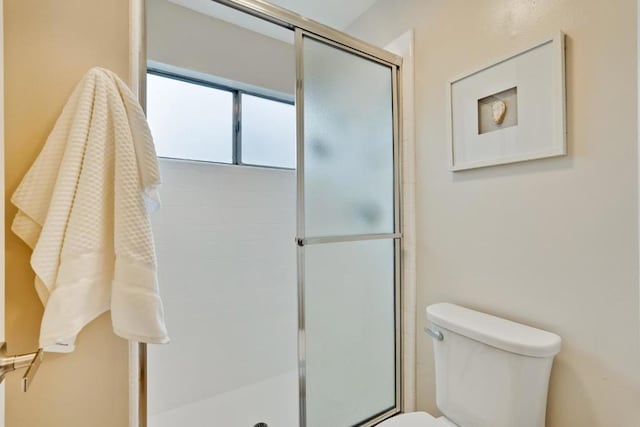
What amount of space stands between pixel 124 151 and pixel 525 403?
1446mm

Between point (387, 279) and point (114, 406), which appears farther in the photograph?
point (387, 279)

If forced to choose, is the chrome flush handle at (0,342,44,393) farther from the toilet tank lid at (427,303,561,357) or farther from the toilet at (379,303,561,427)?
the toilet tank lid at (427,303,561,357)

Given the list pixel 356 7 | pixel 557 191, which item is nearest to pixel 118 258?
pixel 557 191

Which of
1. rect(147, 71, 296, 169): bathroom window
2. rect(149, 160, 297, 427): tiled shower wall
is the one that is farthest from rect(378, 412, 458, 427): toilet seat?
rect(147, 71, 296, 169): bathroom window

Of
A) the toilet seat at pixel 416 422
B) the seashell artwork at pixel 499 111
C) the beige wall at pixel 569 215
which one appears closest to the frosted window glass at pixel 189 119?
the beige wall at pixel 569 215

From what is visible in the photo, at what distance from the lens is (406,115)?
159 centimetres

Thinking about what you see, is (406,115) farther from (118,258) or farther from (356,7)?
(118,258)

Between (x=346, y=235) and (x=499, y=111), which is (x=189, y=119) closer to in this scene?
(x=346, y=235)

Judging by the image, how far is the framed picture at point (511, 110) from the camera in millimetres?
1019

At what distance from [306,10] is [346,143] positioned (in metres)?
0.96

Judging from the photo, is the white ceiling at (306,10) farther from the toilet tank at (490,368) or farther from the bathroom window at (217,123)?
the toilet tank at (490,368)

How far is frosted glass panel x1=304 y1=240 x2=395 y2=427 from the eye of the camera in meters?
1.39

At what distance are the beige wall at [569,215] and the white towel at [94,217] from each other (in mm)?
1199

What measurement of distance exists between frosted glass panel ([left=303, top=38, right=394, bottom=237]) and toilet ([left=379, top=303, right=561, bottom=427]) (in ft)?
1.84
